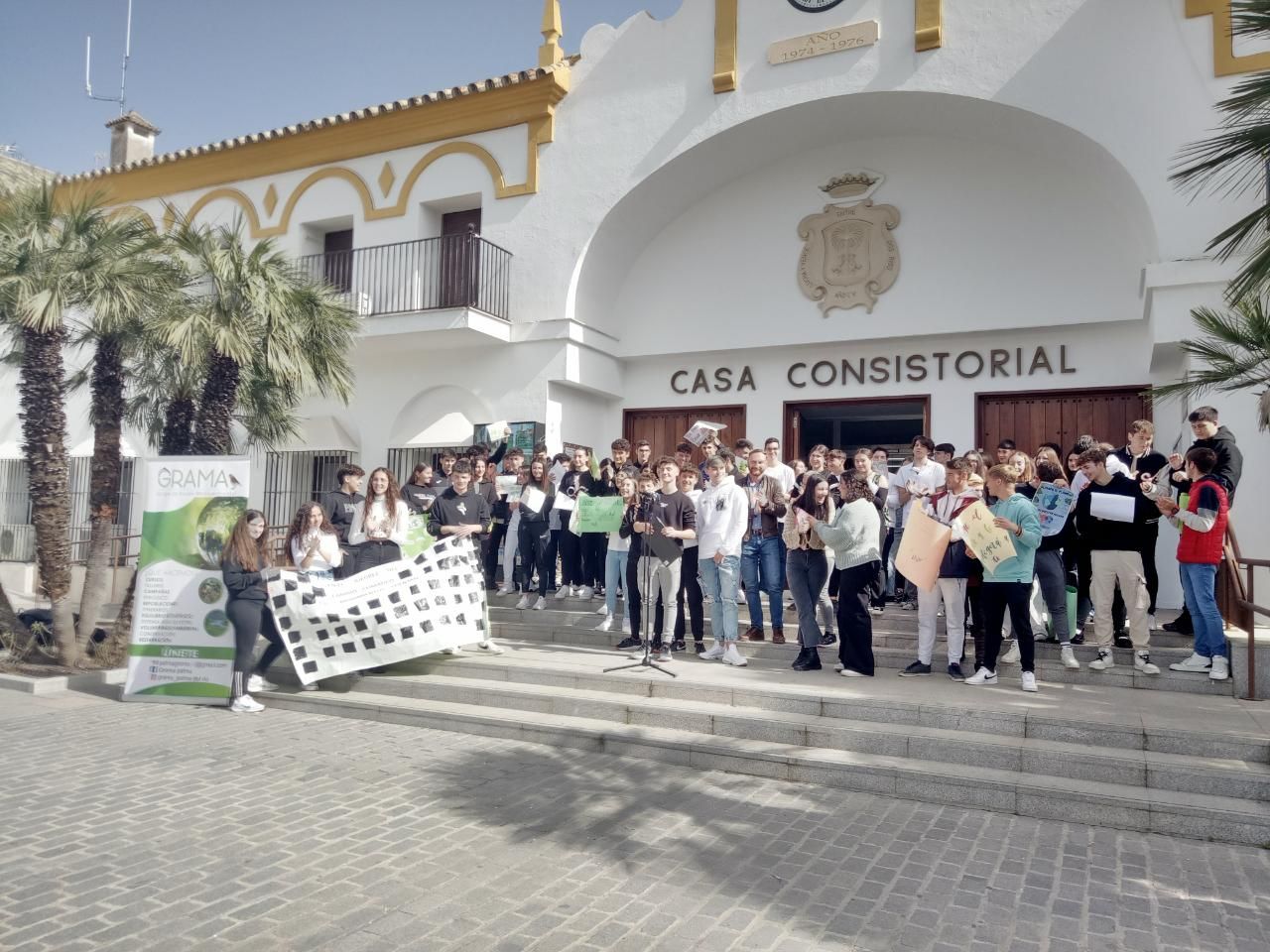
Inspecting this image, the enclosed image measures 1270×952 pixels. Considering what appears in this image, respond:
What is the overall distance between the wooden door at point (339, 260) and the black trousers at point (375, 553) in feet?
25.3

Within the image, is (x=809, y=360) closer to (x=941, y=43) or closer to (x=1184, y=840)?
(x=941, y=43)

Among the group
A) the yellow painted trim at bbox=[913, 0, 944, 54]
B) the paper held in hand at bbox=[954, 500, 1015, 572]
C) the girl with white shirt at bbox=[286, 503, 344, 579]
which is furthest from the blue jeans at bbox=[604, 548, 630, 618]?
the yellow painted trim at bbox=[913, 0, 944, 54]

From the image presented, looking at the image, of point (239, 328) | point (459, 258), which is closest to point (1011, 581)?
point (239, 328)

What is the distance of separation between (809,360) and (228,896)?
11.6m

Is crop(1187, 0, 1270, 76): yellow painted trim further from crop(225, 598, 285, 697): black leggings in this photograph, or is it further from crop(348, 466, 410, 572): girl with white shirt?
crop(225, 598, 285, 697): black leggings

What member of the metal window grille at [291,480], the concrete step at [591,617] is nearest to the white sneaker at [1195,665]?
the concrete step at [591,617]

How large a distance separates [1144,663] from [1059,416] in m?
5.92

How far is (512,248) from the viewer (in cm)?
1462

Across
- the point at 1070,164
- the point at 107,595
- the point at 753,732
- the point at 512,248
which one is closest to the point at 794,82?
the point at 1070,164

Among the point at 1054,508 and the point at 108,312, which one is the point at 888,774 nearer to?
the point at 1054,508

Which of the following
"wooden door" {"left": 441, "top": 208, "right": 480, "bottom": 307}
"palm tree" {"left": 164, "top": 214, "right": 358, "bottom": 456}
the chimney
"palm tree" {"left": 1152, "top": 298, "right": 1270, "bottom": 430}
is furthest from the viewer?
the chimney

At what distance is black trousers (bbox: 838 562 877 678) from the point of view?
7.76 m

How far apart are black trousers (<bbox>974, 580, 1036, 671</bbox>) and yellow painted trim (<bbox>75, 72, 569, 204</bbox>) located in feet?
35.6

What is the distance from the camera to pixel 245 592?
861cm
